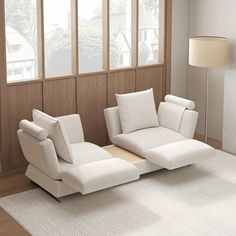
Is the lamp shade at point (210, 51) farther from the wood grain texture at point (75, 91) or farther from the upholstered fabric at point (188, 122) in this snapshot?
the wood grain texture at point (75, 91)

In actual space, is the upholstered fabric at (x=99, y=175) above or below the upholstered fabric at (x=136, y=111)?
below

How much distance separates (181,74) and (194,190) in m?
2.25

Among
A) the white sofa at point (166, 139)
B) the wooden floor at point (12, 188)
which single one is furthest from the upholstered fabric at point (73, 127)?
the wooden floor at point (12, 188)

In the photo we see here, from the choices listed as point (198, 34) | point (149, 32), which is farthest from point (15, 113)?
point (198, 34)

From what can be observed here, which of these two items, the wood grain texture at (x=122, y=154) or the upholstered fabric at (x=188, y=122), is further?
the upholstered fabric at (x=188, y=122)

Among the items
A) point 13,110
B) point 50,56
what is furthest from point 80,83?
point 13,110

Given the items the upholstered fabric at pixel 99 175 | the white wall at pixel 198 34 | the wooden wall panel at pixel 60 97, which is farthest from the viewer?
the white wall at pixel 198 34

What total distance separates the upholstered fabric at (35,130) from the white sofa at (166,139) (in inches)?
45.4

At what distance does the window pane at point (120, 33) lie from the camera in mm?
6797

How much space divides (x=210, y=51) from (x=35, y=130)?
233 centimetres

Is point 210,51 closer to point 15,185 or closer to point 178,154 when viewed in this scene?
point 178,154

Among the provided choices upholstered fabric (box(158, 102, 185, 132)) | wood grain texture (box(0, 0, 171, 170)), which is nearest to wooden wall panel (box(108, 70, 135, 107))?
wood grain texture (box(0, 0, 171, 170))

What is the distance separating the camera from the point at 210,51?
643cm

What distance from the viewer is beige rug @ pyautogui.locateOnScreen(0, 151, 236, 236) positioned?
4.91 metres
